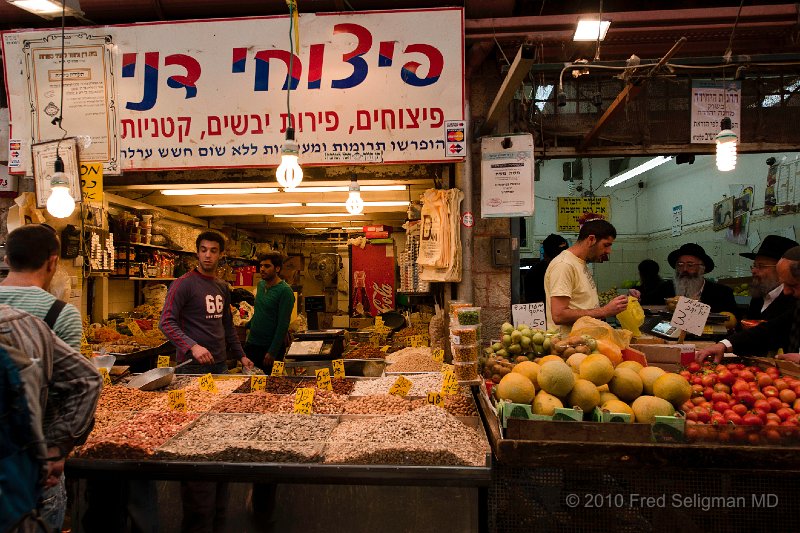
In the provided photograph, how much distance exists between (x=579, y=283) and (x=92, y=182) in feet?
13.8

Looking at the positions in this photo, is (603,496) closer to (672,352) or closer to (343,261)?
(672,352)

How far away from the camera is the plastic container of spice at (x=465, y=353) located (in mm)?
3105

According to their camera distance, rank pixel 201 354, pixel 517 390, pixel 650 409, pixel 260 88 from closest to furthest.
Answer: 1. pixel 650 409
2. pixel 517 390
3. pixel 201 354
4. pixel 260 88

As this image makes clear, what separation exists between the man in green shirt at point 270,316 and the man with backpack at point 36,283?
10.0ft

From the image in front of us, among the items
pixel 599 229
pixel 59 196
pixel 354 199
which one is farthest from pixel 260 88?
pixel 599 229

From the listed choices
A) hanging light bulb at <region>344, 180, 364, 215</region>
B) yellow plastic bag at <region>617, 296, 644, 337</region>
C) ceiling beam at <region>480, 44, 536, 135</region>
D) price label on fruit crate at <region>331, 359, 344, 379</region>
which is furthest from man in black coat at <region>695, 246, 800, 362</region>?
hanging light bulb at <region>344, 180, 364, 215</region>

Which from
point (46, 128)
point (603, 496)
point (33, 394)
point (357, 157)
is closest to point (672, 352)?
point (603, 496)

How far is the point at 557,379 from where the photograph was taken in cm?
233

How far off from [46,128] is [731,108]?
6.35m

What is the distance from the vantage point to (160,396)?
345 centimetres

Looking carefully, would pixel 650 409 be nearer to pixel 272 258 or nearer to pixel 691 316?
pixel 691 316

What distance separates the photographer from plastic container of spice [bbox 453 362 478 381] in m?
3.12

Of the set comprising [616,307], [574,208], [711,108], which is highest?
[711,108]

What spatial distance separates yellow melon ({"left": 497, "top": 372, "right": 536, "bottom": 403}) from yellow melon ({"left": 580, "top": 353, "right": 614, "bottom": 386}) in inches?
10.6
